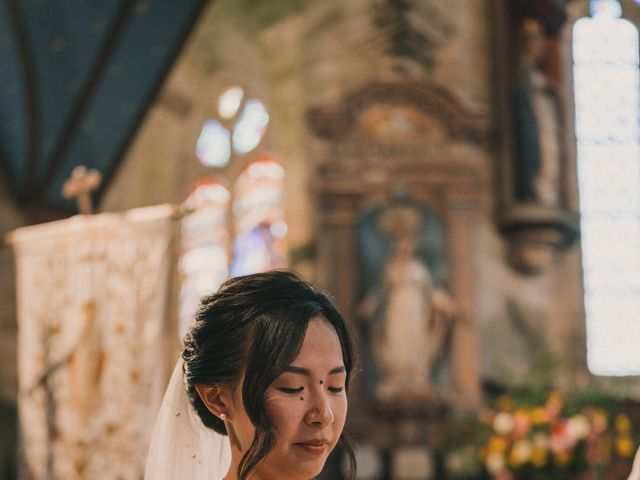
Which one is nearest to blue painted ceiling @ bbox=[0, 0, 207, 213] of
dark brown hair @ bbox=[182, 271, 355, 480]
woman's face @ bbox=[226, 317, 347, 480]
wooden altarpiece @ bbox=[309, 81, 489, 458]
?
wooden altarpiece @ bbox=[309, 81, 489, 458]

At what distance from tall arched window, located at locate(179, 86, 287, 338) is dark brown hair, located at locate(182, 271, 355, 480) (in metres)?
9.62

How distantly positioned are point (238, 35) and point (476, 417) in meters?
4.58

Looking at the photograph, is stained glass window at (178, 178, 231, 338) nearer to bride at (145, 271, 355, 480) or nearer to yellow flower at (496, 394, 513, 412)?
yellow flower at (496, 394, 513, 412)

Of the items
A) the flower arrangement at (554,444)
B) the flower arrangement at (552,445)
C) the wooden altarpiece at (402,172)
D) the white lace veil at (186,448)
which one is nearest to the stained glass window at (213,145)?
the wooden altarpiece at (402,172)

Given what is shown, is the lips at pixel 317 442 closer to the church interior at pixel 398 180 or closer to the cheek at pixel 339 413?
the cheek at pixel 339 413

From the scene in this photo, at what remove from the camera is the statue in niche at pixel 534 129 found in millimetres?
11438

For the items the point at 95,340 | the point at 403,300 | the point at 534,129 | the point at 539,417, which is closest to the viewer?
the point at 95,340

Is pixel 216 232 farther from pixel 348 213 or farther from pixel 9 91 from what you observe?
pixel 9 91

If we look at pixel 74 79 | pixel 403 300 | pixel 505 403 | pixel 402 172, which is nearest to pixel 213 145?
pixel 402 172

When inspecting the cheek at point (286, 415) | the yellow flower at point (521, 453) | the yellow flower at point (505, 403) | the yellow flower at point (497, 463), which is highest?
the yellow flower at point (505, 403)

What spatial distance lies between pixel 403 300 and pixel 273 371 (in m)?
8.17

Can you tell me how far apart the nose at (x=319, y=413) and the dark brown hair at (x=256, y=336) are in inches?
2.9

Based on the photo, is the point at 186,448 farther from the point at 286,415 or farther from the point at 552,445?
the point at 552,445

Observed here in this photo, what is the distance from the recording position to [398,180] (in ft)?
35.5
